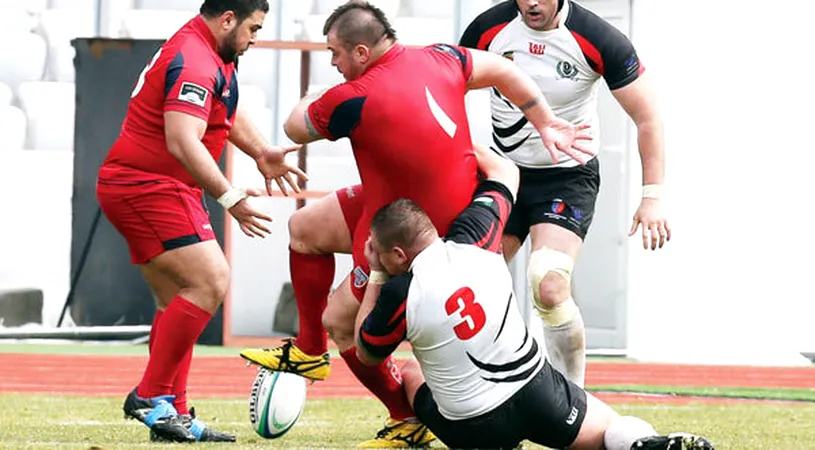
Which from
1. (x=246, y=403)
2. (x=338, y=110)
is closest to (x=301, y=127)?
(x=338, y=110)

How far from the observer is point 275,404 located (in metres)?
6.52

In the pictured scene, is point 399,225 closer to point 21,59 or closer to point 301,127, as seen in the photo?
point 301,127

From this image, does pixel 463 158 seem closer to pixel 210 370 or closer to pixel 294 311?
pixel 210 370

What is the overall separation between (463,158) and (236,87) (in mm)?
1450

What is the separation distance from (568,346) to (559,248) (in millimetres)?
456

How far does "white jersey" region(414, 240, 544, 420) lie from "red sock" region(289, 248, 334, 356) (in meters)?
1.09

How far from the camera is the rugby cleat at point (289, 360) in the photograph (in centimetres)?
660

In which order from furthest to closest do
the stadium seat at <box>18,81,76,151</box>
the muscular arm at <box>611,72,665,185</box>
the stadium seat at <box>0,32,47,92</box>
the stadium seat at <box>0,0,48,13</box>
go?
the stadium seat at <box>0,0,48,13</box>
the stadium seat at <box>0,32,47,92</box>
the stadium seat at <box>18,81,76,151</box>
the muscular arm at <box>611,72,665,185</box>

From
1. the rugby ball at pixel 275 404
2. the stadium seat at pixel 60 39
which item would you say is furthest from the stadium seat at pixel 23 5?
the rugby ball at pixel 275 404

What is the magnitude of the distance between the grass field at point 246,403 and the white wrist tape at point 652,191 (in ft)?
3.42

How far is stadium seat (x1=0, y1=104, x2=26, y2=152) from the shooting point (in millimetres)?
16344

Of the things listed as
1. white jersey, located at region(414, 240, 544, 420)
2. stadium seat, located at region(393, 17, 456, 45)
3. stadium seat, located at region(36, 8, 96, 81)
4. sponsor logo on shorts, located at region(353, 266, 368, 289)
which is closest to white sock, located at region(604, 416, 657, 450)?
white jersey, located at region(414, 240, 544, 420)

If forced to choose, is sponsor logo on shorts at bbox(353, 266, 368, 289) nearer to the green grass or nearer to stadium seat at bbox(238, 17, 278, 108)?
the green grass

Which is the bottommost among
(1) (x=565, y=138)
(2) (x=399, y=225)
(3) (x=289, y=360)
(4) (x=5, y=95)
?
(3) (x=289, y=360)
